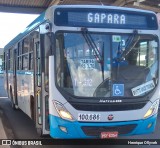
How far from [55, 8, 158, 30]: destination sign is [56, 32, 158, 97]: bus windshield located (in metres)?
0.22

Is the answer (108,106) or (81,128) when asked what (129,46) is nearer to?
(108,106)

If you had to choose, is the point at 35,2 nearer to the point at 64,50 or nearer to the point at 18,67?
the point at 18,67

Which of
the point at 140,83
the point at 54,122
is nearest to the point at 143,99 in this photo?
the point at 140,83

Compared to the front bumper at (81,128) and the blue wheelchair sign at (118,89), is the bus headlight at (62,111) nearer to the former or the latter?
the front bumper at (81,128)

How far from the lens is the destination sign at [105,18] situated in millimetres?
7082

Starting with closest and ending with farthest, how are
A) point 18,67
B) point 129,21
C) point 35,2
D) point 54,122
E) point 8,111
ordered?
point 54,122 → point 129,21 → point 18,67 → point 8,111 → point 35,2

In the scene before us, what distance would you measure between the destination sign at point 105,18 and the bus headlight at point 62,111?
1.56m

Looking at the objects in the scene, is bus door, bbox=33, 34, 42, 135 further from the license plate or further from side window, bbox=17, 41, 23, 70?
side window, bbox=17, 41, 23, 70

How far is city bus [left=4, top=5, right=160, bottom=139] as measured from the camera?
22.6ft

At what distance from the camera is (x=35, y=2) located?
1938cm

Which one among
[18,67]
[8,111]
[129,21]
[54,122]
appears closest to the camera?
[54,122]

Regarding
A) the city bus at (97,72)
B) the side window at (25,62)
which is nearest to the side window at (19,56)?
the side window at (25,62)

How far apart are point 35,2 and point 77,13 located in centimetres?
1267

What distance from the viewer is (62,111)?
6.87 metres
